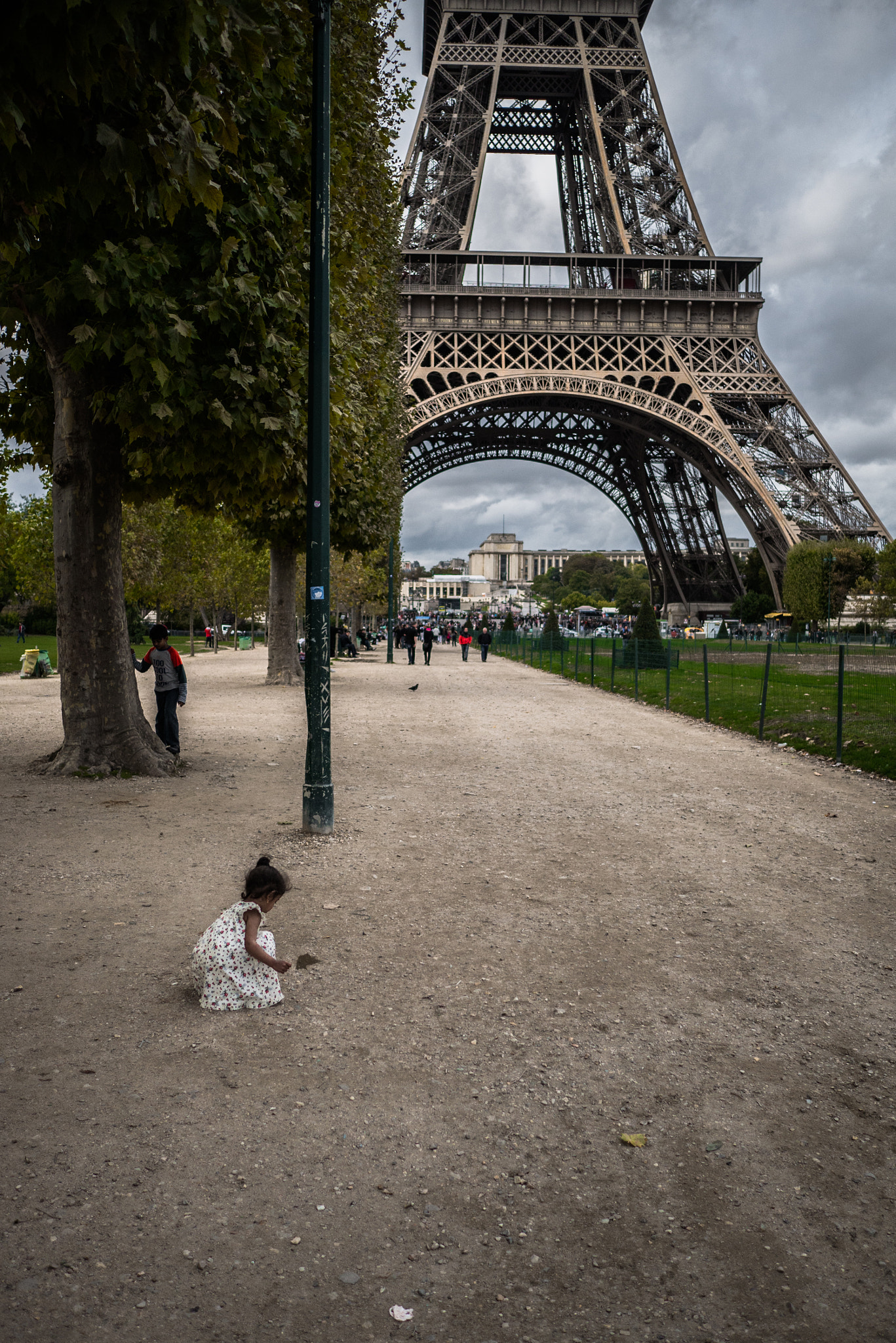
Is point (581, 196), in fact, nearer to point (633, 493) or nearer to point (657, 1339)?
point (633, 493)

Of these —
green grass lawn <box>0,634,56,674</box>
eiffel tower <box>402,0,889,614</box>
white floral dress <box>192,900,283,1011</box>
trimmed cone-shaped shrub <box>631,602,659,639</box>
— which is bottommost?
green grass lawn <box>0,634,56,674</box>

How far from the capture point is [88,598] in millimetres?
9227

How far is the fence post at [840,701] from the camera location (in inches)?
463

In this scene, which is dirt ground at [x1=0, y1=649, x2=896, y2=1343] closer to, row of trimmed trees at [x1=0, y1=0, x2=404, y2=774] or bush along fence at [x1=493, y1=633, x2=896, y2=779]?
row of trimmed trees at [x1=0, y1=0, x2=404, y2=774]

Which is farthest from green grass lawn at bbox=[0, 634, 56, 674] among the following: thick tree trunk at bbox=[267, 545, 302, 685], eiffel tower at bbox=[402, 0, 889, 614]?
eiffel tower at bbox=[402, 0, 889, 614]

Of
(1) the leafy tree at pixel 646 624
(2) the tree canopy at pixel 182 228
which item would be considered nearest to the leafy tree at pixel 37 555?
(1) the leafy tree at pixel 646 624

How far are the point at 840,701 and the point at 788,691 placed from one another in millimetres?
3710

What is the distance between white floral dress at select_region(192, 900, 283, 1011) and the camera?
4023 millimetres

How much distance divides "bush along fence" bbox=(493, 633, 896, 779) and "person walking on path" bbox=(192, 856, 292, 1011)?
8.69m

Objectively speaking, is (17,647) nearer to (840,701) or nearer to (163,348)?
(163,348)

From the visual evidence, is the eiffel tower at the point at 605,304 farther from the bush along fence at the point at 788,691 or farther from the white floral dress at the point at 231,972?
the white floral dress at the point at 231,972

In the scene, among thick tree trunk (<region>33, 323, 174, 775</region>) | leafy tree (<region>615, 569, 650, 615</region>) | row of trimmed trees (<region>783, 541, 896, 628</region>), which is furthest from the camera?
leafy tree (<region>615, 569, 650, 615</region>)

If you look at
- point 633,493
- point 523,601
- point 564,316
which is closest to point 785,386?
point 564,316

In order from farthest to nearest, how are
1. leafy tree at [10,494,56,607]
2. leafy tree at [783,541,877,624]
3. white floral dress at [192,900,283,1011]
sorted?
leafy tree at [783,541,877,624] → leafy tree at [10,494,56,607] → white floral dress at [192,900,283,1011]
